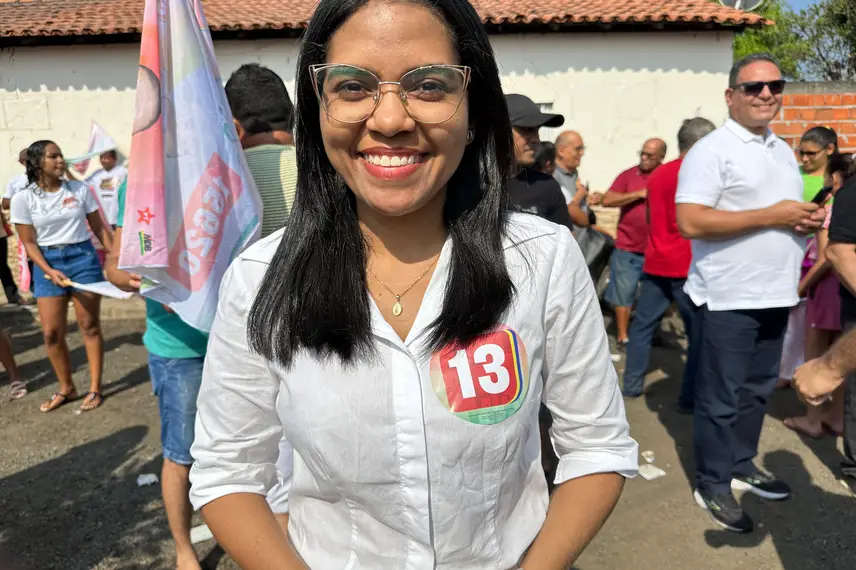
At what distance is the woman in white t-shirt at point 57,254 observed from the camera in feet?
16.6

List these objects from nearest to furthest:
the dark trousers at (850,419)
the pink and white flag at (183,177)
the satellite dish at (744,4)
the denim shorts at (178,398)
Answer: the pink and white flag at (183,177) < the denim shorts at (178,398) < the dark trousers at (850,419) < the satellite dish at (744,4)

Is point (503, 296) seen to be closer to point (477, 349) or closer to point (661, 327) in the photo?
point (477, 349)

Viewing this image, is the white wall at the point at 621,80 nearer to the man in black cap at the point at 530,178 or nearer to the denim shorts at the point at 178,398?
the man in black cap at the point at 530,178

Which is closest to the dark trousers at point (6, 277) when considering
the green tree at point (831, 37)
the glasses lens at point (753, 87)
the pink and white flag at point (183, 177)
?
the pink and white flag at point (183, 177)

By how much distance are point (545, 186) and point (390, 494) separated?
8.60 feet

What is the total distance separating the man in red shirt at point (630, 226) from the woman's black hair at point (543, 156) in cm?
168

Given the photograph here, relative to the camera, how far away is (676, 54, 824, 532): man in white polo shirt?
318 centimetres

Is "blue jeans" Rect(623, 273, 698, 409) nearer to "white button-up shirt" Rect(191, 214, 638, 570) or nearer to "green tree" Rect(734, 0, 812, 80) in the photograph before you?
"white button-up shirt" Rect(191, 214, 638, 570)

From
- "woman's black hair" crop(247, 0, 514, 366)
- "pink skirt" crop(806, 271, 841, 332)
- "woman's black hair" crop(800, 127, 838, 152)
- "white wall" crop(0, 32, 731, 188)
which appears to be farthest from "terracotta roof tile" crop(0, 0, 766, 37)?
"woman's black hair" crop(247, 0, 514, 366)

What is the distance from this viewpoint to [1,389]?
5484 mm

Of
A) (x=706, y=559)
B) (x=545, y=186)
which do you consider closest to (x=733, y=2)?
(x=545, y=186)

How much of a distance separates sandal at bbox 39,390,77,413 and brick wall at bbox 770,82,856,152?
8.80 meters

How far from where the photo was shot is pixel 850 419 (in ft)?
11.4

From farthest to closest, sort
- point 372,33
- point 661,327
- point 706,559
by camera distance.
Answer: point 661,327 < point 706,559 < point 372,33
